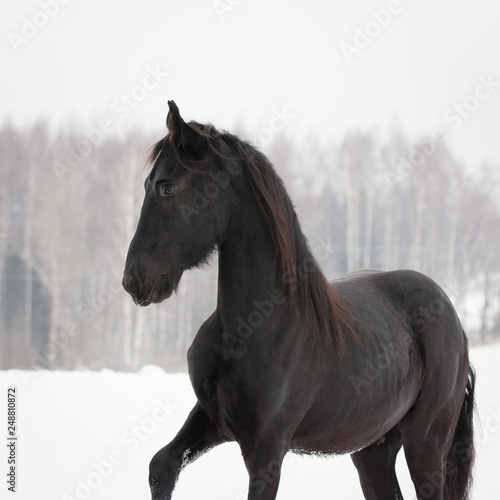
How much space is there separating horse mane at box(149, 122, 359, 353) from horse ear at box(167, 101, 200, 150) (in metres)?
0.03

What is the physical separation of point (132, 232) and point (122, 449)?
10.9m

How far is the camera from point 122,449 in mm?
5832

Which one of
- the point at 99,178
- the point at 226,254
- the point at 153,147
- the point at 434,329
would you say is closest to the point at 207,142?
the point at 153,147

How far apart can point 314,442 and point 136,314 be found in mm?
15298

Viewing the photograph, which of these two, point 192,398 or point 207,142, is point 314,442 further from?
point 192,398

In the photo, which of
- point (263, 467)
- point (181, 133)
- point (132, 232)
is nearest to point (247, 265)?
point (181, 133)

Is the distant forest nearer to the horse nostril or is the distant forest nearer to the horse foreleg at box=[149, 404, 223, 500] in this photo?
the horse foreleg at box=[149, 404, 223, 500]

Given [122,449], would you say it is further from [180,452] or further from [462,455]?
[180,452]

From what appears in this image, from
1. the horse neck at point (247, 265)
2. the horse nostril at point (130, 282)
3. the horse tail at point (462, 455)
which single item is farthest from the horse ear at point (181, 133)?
the horse tail at point (462, 455)

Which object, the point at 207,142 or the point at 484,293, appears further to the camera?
the point at 484,293

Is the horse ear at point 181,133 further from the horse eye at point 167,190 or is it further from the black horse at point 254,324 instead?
the horse eye at point 167,190

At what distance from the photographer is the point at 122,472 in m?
5.36

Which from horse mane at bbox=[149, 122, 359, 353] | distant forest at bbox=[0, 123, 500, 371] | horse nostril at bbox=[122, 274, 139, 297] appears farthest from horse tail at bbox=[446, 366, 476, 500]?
distant forest at bbox=[0, 123, 500, 371]

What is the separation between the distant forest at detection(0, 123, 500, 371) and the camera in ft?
58.0
